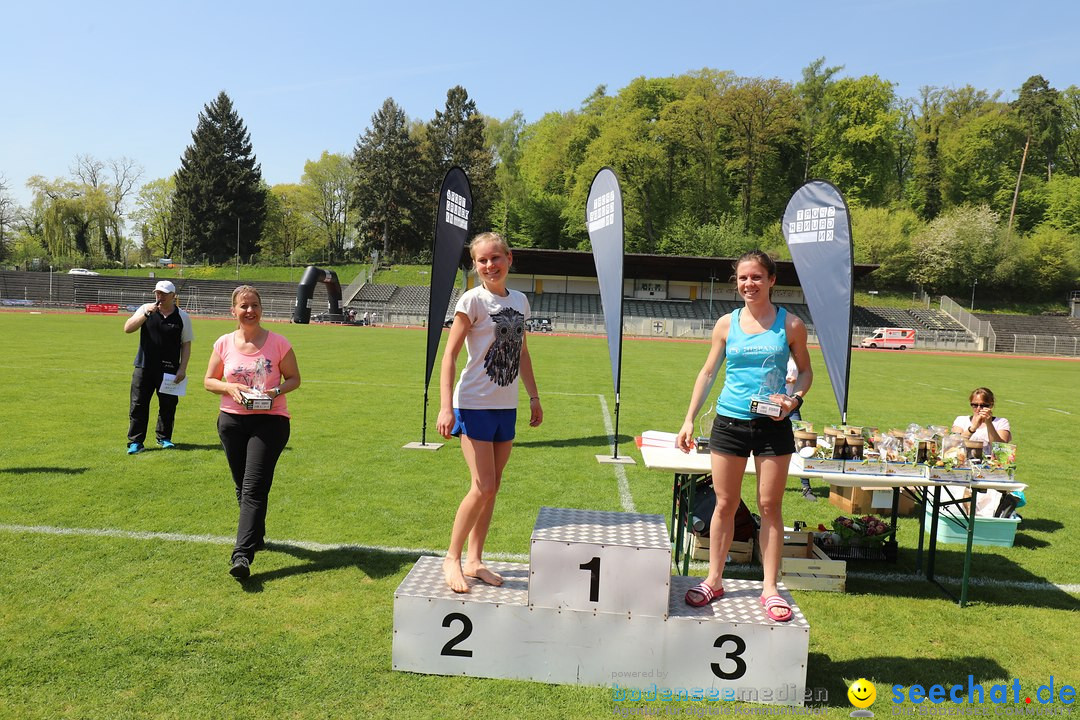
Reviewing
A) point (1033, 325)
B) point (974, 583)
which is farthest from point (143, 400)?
point (1033, 325)

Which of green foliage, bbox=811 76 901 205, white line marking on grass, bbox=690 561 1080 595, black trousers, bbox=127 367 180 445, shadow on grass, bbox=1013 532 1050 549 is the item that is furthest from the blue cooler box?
green foliage, bbox=811 76 901 205

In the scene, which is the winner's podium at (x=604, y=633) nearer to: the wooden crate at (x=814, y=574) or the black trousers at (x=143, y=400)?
the wooden crate at (x=814, y=574)

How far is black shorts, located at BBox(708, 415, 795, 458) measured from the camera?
3.42 m

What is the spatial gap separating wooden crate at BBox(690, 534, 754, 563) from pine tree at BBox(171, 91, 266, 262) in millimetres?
73777

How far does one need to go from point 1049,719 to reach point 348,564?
3930 millimetres

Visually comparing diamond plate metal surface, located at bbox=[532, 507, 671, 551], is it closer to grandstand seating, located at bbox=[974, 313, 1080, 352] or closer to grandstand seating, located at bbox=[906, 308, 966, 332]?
grandstand seating, located at bbox=[974, 313, 1080, 352]

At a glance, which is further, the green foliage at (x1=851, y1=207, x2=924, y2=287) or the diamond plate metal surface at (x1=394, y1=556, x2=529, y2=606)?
the green foliage at (x1=851, y1=207, x2=924, y2=287)

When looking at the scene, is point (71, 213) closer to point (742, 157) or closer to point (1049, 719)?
point (742, 157)

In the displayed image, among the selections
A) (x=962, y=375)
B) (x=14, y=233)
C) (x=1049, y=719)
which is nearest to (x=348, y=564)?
(x=1049, y=719)

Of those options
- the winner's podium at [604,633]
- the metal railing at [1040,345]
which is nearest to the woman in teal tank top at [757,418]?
the winner's podium at [604,633]

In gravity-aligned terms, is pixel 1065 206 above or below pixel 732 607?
above

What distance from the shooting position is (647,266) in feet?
174

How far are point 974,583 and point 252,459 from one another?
503 cm

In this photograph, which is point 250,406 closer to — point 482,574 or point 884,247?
point 482,574
